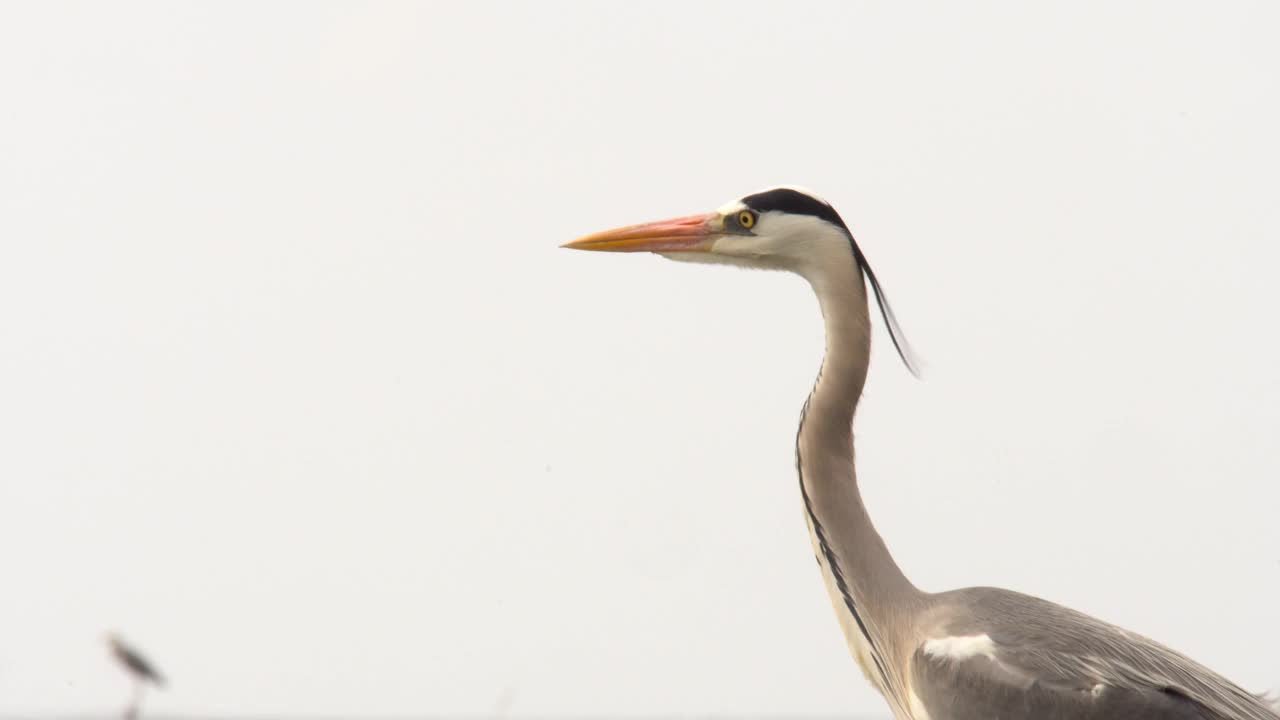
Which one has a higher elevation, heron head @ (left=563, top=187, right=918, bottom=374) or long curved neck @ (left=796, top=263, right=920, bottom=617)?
heron head @ (left=563, top=187, right=918, bottom=374)

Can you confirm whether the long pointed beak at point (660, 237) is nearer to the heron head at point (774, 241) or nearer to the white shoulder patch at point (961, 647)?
the heron head at point (774, 241)

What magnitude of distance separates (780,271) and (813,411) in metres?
0.43

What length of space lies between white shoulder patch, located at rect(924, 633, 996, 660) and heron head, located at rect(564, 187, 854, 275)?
0.88 meters

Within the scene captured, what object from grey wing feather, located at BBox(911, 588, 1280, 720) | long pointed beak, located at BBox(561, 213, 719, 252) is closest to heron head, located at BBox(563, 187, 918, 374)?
long pointed beak, located at BBox(561, 213, 719, 252)

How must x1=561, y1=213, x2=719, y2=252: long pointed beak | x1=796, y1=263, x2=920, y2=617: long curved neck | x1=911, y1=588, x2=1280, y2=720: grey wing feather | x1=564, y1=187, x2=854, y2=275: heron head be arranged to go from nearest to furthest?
x1=911, y1=588, x2=1280, y2=720: grey wing feather → x1=796, y1=263, x2=920, y2=617: long curved neck → x1=564, y1=187, x2=854, y2=275: heron head → x1=561, y1=213, x2=719, y2=252: long pointed beak

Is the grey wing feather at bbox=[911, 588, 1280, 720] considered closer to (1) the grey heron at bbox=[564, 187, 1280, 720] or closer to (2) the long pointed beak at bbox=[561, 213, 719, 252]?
(1) the grey heron at bbox=[564, 187, 1280, 720]

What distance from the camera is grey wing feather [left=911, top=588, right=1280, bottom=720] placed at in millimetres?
2477

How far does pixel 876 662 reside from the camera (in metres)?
2.86

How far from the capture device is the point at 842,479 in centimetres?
287

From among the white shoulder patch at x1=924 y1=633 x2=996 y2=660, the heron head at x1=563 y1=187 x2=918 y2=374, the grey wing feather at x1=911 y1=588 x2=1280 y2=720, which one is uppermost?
the heron head at x1=563 y1=187 x2=918 y2=374

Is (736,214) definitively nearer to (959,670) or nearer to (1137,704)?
(959,670)

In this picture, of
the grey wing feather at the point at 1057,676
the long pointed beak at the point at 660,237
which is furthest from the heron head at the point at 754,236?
the grey wing feather at the point at 1057,676

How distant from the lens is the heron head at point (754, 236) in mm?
2951

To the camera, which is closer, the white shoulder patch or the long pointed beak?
the white shoulder patch
